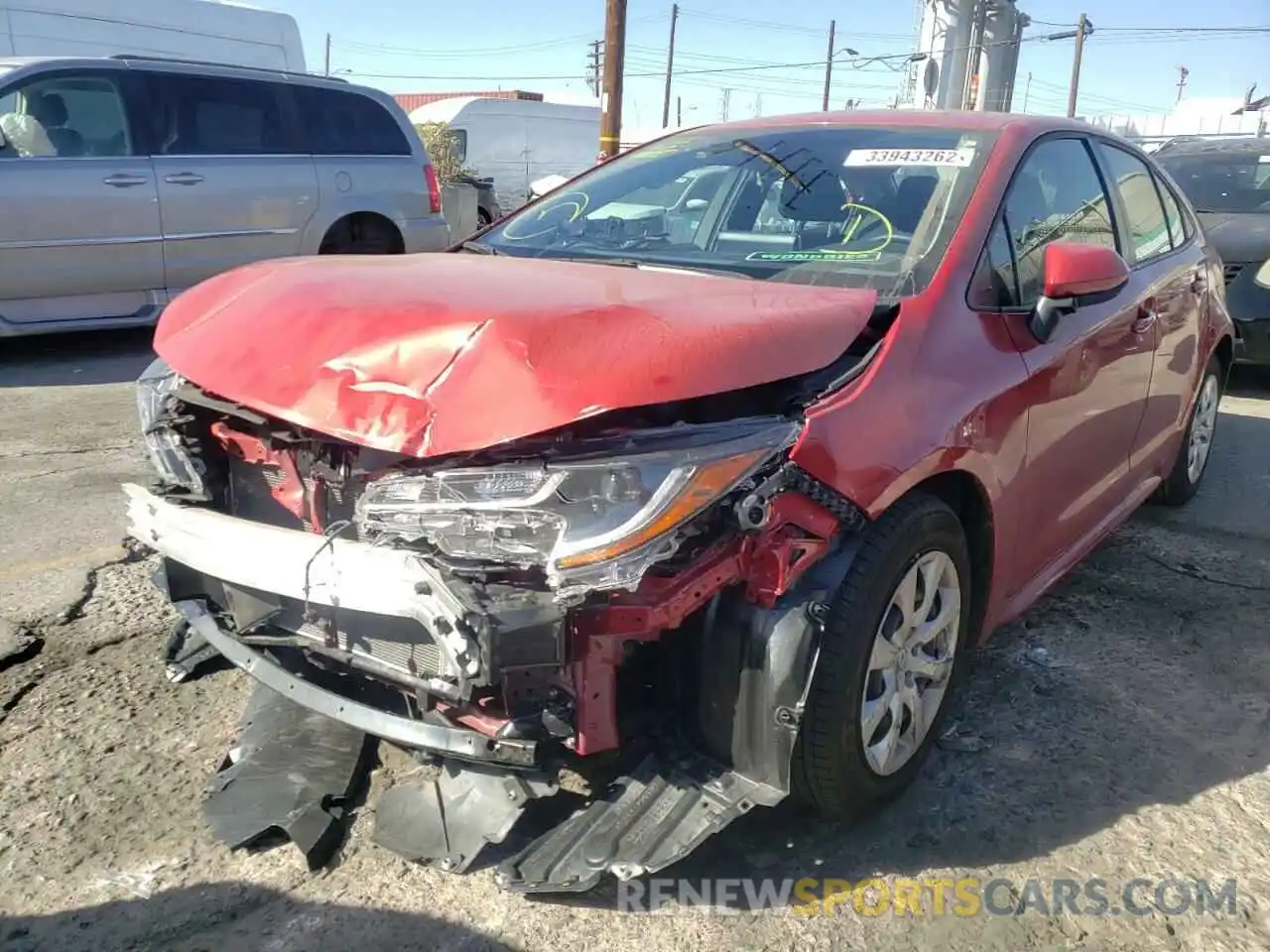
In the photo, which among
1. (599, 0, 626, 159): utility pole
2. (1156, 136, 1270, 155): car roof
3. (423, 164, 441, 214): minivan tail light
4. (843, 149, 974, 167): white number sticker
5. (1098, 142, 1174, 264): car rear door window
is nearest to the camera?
(843, 149, 974, 167): white number sticker

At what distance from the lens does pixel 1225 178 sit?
8555 millimetres

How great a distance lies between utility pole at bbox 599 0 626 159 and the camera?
13648mm

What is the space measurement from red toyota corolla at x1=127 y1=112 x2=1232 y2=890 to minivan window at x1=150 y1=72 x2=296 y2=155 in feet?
17.9

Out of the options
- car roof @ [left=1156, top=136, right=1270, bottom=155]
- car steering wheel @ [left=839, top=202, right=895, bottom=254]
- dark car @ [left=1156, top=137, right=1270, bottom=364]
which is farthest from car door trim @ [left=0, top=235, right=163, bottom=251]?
car roof @ [left=1156, top=136, right=1270, bottom=155]

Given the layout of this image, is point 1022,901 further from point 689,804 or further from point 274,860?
point 274,860

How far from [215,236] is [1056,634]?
6.61 metres

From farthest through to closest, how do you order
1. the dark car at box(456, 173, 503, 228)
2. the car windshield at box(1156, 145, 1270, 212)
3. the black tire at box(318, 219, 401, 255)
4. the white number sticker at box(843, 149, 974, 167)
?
the dark car at box(456, 173, 503, 228) → the black tire at box(318, 219, 401, 255) → the car windshield at box(1156, 145, 1270, 212) → the white number sticker at box(843, 149, 974, 167)

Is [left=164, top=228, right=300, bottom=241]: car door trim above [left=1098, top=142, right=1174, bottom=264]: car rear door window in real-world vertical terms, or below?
below

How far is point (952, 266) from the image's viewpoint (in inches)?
105

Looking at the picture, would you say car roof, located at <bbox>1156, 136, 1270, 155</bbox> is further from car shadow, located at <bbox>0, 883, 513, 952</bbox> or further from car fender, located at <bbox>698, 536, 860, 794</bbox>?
car shadow, located at <bbox>0, 883, 513, 952</bbox>

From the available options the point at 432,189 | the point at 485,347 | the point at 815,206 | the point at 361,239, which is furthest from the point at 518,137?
the point at 485,347

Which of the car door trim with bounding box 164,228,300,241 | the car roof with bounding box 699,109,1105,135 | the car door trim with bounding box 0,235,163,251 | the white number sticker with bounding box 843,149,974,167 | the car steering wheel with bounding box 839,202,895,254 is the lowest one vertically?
the car door trim with bounding box 0,235,163,251

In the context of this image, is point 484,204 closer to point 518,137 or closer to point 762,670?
point 762,670

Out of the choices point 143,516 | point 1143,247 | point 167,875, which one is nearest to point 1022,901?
point 167,875
